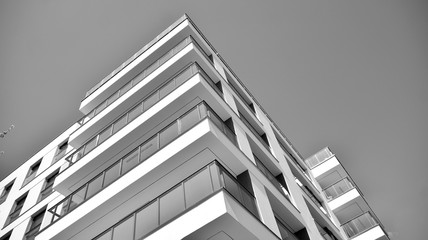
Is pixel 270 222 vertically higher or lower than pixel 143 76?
lower

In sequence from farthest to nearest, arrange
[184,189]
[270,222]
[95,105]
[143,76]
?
[95,105] < [143,76] < [270,222] < [184,189]

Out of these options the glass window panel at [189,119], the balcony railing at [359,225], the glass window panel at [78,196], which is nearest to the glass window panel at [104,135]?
the glass window panel at [78,196]

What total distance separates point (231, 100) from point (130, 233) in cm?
844

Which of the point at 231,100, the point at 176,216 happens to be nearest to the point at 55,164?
the point at 231,100

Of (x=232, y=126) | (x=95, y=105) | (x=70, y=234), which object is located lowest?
(x=70, y=234)

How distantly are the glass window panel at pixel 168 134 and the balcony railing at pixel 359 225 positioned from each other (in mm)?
13722

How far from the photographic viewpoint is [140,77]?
18.6m

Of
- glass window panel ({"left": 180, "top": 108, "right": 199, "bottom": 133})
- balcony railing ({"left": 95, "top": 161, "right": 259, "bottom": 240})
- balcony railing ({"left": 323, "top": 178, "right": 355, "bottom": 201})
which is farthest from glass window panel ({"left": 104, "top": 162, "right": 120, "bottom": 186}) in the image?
balcony railing ({"left": 323, "top": 178, "right": 355, "bottom": 201})

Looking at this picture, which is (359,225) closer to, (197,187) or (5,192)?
(197,187)

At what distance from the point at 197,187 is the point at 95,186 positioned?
5.60 metres

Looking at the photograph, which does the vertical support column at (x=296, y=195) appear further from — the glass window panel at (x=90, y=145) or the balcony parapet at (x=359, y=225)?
the glass window panel at (x=90, y=145)

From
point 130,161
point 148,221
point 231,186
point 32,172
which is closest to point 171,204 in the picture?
point 148,221

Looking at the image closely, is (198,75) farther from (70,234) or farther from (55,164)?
(55,164)

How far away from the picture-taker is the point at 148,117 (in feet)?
45.8
